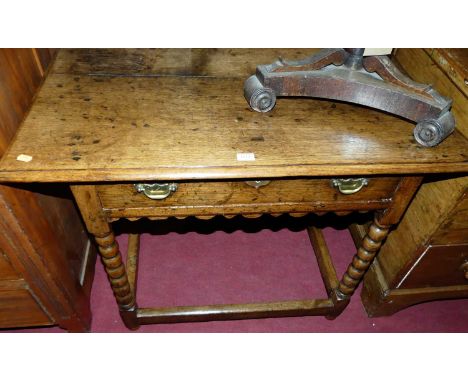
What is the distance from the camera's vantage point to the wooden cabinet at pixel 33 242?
3.59ft

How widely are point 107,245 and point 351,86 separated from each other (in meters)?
0.91

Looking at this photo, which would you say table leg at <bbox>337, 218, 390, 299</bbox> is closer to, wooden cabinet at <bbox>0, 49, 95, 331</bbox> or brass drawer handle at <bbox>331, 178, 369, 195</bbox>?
brass drawer handle at <bbox>331, 178, 369, 195</bbox>

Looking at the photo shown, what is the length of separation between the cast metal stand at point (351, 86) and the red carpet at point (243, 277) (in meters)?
1.04

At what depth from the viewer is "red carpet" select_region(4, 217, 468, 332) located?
1744 mm

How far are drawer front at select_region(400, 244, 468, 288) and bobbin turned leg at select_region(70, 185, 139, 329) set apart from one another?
3.79ft

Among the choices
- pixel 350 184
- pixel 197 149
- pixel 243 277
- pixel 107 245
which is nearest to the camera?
pixel 197 149

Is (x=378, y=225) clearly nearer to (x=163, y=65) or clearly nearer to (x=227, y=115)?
(x=227, y=115)

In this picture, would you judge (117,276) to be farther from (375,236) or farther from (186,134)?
(375,236)

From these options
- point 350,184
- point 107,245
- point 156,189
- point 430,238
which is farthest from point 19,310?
point 430,238

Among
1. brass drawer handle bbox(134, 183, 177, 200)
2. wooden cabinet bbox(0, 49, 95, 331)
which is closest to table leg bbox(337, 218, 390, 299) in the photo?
brass drawer handle bbox(134, 183, 177, 200)

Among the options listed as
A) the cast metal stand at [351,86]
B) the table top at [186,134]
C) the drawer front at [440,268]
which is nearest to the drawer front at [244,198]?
the table top at [186,134]

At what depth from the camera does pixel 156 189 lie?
1.05 meters

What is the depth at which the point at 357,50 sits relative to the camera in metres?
1.08

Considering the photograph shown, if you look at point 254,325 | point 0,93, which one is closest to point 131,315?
point 254,325
